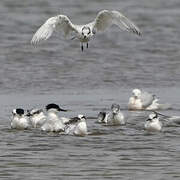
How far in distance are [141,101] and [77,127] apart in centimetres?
295

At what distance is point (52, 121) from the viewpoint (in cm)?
1242

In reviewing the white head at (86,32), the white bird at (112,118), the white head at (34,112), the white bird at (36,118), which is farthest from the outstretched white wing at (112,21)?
the white bird at (36,118)

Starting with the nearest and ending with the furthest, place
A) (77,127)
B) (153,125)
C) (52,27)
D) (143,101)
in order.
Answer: (77,127) < (153,125) < (52,27) < (143,101)

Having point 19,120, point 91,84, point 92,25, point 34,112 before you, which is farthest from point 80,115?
point 91,84

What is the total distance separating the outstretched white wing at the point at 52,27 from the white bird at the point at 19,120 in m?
1.54

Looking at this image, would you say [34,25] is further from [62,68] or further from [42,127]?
[42,127]

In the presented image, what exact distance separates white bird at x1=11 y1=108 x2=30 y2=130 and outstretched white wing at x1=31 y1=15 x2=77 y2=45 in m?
1.54

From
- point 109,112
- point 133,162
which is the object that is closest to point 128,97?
point 109,112

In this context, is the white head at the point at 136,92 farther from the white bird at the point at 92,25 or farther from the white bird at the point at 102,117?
the white bird at the point at 102,117

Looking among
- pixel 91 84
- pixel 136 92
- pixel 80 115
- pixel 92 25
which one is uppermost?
pixel 92 25

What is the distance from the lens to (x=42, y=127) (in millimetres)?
12477

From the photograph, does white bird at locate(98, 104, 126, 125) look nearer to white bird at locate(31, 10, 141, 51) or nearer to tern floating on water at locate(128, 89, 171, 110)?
tern floating on water at locate(128, 89, 171, 110)

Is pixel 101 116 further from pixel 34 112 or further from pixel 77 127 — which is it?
pixel 77 127

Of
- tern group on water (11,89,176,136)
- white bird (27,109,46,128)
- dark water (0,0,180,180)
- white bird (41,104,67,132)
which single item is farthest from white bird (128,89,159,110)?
white bird (27,109,46,128)
